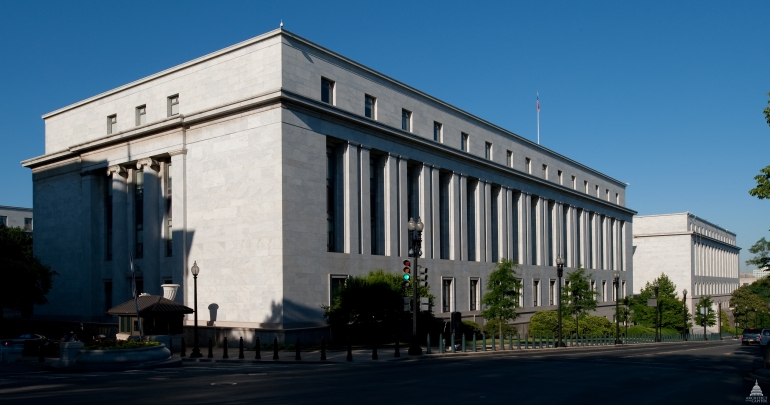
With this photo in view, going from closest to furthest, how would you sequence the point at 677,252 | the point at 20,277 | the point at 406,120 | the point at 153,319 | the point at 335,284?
the point at 153,319 → the point at 335,284 → the point at 20,277 → the point at 406,120 → the point at 677,252

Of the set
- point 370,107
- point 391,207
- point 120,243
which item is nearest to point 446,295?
Result: point 391,207

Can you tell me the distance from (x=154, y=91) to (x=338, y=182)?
16.9 m

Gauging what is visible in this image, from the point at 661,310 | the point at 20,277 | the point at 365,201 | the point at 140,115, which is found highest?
the point at 140,115

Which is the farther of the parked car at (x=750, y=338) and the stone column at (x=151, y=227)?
the parked car at (x=750, y=338)

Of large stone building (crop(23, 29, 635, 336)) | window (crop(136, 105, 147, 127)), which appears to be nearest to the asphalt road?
large stone building (crop(23, 29, 635, 336))

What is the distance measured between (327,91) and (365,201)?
8.41 metres

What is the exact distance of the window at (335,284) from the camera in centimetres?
4709

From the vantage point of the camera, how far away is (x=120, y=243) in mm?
55031

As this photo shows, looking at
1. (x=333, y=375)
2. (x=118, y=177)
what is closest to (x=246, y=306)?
(x=118, y=177)

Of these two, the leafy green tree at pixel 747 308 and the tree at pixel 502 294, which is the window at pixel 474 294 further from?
the leafy green tree at pixel 747 308

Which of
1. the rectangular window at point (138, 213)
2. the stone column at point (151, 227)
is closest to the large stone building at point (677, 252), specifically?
the rectangular window at point (138, 213)

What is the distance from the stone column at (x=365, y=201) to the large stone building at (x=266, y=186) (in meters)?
0.15

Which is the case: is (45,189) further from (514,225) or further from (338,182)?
(514,225)

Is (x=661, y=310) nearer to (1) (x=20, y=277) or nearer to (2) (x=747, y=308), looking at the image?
(2) (x=747, y=308)
